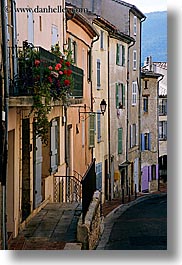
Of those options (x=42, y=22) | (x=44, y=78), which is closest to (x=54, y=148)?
(x=44, y=78)

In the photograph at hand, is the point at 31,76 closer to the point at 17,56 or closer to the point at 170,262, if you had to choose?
the point at 17,56

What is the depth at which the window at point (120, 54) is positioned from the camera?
542 centimetres

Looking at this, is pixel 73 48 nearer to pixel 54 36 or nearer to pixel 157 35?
pixel 54 36

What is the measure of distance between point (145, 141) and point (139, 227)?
60 cm

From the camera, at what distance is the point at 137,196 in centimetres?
554

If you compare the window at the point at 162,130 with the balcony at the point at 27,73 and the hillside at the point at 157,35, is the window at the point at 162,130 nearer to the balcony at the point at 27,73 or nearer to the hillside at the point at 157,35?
the hillside at the point at 157,35

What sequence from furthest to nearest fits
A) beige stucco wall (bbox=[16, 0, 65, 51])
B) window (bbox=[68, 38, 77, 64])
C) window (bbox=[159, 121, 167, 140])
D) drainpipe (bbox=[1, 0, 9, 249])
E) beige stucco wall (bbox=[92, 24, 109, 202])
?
1. beige stucco wall (bbox=[92, 24, 109, 202])
2. window (bbox=[68, 38, 77, 64])
3. window (bbox=[159, 121, 167, 140])
4. beige stucco wall (bbox=[16, 0, 65, 51])
5. drainpipe (bbox=[1, 0, 9, 249])

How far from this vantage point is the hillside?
5051 millimetres

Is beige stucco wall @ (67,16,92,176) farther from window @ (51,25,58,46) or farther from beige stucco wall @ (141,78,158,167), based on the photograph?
beige stucco wall @ (141,78,158,167)

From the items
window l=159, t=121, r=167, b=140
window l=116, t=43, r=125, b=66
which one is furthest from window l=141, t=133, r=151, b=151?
window l=116, t=43, r=125, b=66

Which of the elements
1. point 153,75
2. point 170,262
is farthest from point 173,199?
point 153,75

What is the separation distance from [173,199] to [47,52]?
119 centimetres

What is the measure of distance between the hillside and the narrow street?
2.89 ft

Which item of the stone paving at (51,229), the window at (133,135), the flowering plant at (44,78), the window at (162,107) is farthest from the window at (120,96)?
the stone paving at (51,229)
